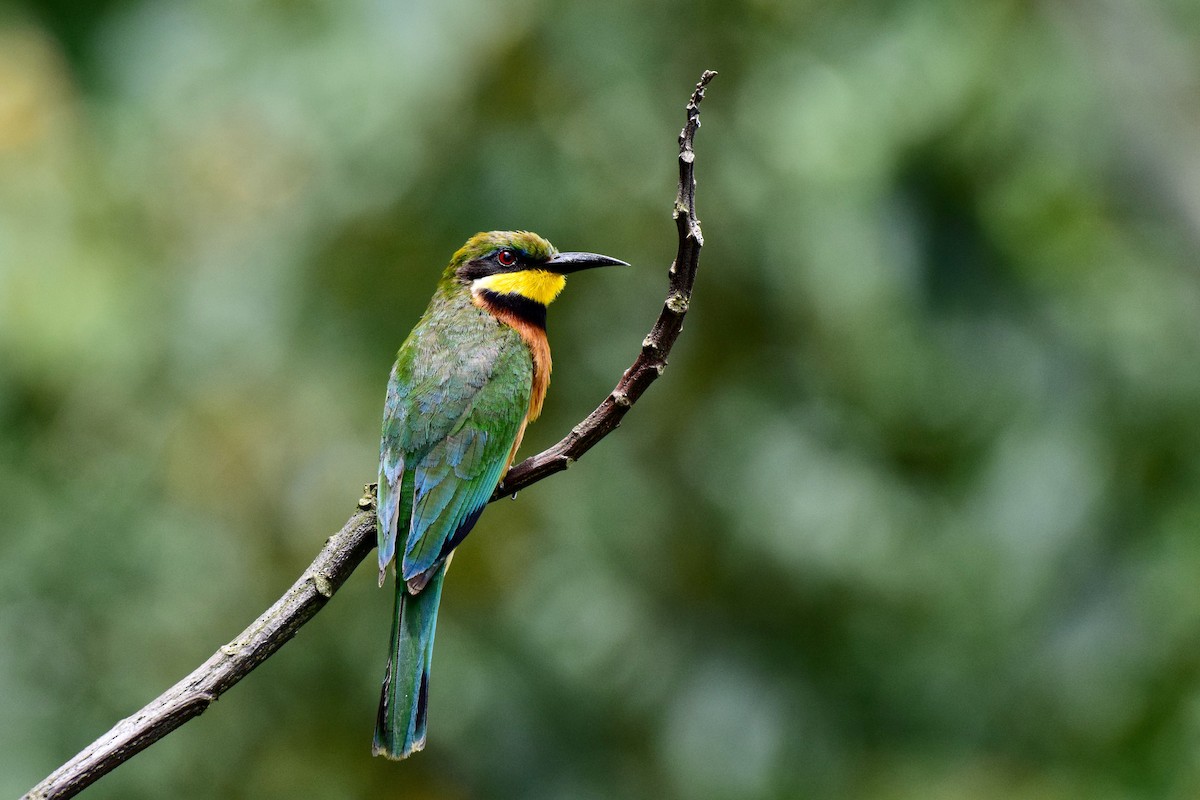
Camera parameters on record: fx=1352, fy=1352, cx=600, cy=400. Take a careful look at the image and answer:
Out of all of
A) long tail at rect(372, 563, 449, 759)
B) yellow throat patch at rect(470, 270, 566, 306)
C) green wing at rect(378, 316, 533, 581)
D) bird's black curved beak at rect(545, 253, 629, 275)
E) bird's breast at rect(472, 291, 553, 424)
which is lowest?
long tail at rect(372, 563, 449, 759)

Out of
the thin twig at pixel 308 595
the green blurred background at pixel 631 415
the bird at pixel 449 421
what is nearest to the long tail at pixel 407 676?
the bird at pixel 449 421

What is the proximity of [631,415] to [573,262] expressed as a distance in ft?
5.26

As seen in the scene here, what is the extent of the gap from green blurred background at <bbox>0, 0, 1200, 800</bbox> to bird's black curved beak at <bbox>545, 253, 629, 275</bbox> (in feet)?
3.97

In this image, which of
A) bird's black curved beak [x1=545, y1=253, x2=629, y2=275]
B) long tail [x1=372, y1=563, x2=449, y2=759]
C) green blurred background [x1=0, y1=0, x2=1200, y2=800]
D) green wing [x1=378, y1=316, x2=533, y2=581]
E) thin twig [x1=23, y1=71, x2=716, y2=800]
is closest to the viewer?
thin twig [x1=23, y1=71, x2=716, y2=800]

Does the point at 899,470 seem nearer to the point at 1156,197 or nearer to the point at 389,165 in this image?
the point at 1156,197

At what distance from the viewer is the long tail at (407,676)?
251 cm

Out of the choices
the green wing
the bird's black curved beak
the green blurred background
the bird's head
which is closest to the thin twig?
the green wing

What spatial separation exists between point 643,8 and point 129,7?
1818mm

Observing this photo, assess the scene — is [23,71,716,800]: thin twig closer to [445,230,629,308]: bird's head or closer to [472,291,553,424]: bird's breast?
[472,291,553,424]: bird's breast

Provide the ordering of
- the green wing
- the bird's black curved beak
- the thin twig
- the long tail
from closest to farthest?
the thin twig → the long tail → the green wing → the bird's black curved beak

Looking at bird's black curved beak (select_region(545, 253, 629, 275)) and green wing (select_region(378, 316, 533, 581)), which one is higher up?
bird's black curved beak (select_region(545, 253, 629, 275))

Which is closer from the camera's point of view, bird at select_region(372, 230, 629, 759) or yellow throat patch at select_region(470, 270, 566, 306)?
bird at select_region(372, 230, 629, 759)

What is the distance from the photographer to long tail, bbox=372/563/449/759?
2.51 metres

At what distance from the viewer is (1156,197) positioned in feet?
17.0
